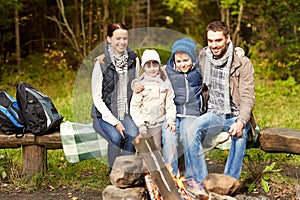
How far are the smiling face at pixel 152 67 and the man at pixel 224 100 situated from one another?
1.31 feet

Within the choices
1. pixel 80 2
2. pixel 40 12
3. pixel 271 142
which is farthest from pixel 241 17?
pixel 271 142

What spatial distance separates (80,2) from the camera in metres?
12.5

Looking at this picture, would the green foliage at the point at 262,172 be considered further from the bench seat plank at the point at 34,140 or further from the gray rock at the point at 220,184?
the bench seat plank at the point at 34,140

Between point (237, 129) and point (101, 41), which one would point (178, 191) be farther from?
point (101, 41)

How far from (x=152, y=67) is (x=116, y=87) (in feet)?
1.19

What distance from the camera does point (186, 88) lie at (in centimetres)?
435

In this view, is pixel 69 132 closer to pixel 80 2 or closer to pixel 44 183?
pixel 44 183

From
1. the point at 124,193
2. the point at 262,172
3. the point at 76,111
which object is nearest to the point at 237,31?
the point at 76,111

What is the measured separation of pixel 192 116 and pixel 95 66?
852 mm

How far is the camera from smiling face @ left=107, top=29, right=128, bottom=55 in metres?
4.40

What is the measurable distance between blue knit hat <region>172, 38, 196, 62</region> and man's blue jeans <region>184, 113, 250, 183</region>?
1.66ft

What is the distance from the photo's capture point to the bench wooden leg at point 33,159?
482 cm

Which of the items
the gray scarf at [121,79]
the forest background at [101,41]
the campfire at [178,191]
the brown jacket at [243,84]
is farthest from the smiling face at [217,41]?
the forest background at [101,41]

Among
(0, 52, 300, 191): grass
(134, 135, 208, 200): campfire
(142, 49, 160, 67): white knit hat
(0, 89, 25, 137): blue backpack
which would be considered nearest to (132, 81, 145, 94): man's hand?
(142, 49, 160, 67): white knit hat
